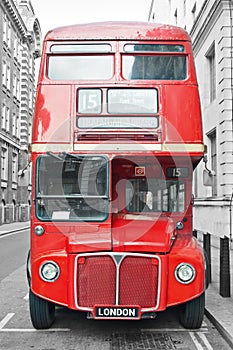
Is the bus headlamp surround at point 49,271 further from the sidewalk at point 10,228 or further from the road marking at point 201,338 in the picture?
the sidewalk at point 10,228

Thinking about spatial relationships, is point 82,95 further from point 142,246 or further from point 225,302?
point 225,302

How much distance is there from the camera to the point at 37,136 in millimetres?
7270

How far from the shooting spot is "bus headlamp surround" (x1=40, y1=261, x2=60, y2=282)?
259 inches

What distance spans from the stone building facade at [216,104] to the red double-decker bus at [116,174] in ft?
37.1

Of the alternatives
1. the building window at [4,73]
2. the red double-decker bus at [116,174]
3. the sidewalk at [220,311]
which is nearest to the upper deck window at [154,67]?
the red double-decker bus at [116,174]

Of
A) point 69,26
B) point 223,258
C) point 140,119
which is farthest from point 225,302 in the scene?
point 69,26

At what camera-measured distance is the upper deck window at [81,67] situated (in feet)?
25.0

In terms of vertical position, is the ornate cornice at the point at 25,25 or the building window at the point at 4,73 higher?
the ornate cornice at the point at 25,25

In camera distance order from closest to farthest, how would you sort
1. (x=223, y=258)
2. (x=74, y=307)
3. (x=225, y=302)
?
(x=74, y=307)
(x=225, y=302)
(x=223, y=258)

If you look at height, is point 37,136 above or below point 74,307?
above

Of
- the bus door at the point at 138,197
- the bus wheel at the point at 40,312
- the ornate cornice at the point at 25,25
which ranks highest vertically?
the ornate cornice at the point at 25,25

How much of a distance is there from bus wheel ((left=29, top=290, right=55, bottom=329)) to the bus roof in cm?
404

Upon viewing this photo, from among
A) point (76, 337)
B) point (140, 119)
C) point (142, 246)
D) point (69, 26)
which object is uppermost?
point (69, 26)

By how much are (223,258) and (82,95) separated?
4220 mm
